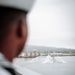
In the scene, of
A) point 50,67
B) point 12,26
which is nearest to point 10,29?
point 12,26

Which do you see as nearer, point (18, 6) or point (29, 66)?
point (18, 6)

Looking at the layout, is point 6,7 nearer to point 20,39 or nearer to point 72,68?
point 20,39

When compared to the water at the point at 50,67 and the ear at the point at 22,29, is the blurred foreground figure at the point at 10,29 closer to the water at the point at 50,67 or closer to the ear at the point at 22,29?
the ear at the point at 22,29

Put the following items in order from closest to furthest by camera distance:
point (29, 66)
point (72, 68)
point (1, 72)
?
1. point (1, 72)
2. point (29, 66)
3. point (72, 68)

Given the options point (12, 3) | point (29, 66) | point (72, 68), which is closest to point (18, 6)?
point (12, 3)

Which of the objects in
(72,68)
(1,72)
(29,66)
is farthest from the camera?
(72,68)

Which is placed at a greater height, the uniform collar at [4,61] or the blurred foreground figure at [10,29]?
the blurred foreground figure at [10,29]

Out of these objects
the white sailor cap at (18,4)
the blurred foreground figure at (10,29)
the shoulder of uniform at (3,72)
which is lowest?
the shoulder of uniform at (3,72)

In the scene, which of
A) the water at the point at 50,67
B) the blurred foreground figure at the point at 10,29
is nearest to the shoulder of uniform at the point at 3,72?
the blurred foreground figure at the point at 10,29
